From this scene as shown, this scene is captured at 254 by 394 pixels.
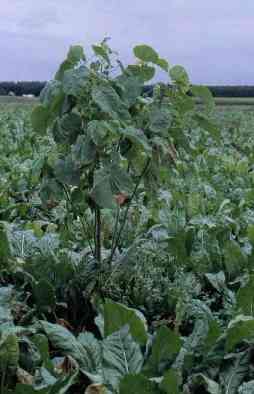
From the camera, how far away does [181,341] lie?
2.16 m

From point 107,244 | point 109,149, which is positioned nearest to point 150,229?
point 107,244

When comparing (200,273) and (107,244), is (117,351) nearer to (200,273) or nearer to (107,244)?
(200,273)

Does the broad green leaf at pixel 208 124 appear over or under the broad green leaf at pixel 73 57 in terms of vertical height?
under

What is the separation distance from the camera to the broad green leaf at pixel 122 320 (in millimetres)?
2201

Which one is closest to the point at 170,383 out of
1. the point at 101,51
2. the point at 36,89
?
the point at 101,51

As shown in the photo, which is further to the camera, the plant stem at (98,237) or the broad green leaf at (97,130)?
the plant stem at (98,237)

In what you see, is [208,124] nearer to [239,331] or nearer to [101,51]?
[101,51]

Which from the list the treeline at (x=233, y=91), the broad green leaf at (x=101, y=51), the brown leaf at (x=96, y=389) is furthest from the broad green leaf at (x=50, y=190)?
the treeline at (x=233, y=91)

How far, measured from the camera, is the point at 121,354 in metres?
2.11

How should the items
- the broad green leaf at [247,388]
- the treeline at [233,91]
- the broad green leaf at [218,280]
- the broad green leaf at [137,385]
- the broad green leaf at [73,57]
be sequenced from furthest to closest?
the treeline at [233,91] → the broad green leaf at [218,280] → the broad green leaf at [73,57] → the broad green leaf at [247,388] → the broad green leaf at [137,385]

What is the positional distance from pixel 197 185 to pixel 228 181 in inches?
25.6

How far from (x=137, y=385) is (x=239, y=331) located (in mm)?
477

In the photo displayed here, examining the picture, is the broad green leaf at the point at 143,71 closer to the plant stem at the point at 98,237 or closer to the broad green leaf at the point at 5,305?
the plant stem at the point at 98,237

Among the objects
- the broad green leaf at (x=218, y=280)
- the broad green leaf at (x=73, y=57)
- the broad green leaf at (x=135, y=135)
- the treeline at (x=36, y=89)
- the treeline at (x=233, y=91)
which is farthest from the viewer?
the treeline at (x=233, y=91)
